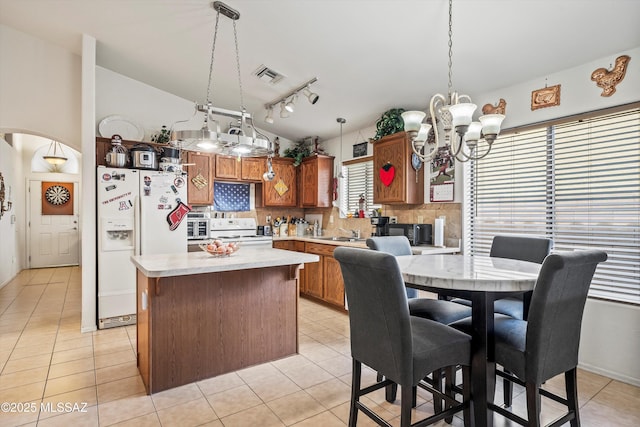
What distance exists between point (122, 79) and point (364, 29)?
349 cm

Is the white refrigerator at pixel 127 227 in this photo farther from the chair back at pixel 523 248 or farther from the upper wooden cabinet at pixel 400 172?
the chair back at pixel 523 248

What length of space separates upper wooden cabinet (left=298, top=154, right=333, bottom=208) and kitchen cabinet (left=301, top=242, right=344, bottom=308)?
31.7 inches

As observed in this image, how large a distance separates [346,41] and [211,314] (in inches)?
100

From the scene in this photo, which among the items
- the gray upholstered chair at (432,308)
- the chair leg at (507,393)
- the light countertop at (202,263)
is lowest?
the chair leg at (507,393)

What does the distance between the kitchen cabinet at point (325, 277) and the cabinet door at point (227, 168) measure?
1.55m

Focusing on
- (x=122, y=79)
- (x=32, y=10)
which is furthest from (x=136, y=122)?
(x=32, y=10)

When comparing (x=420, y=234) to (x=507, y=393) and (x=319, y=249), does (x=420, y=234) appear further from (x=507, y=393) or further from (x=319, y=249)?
(x=507, y=393)

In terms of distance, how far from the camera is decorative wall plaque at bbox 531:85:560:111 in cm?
Answer: 292

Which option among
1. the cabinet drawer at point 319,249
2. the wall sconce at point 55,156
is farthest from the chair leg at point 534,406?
the wall sconce at point 55,156

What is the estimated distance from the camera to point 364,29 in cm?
281

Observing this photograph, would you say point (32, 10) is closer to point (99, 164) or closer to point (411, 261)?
point (99, 164)

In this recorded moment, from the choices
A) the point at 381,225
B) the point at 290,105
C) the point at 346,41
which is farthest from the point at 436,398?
the point at 290,105

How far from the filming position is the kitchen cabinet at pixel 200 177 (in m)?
4.83

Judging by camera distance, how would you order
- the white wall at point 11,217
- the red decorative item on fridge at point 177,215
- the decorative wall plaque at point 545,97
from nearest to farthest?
the decorative wall plaque at point 545,97, the red decorative item on fridge at point 177,215, the white wall at point 11,217
